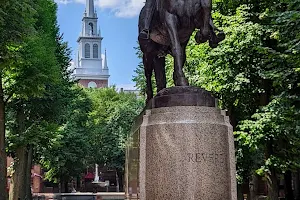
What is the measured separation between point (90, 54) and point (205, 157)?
132m

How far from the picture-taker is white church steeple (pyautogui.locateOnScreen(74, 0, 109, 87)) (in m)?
133

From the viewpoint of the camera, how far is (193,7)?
8.62 m

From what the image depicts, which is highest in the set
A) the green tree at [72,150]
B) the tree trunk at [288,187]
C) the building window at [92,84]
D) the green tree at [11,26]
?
the building window at [92,84]

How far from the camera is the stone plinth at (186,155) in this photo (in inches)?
293

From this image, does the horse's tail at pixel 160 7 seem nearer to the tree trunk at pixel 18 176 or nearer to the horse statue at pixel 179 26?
the horse statue at pixel 179 26

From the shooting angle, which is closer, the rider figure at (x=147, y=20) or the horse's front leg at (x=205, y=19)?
the horse's front leg at (x=205, y=19)

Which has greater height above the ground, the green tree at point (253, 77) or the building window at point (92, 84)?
the building window at point (92, 84)

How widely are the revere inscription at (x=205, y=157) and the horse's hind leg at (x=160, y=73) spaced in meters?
2.56

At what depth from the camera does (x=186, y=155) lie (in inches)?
295

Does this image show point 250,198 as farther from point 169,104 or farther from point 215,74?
point 169,104

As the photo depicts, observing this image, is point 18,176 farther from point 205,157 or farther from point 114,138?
point 114,138

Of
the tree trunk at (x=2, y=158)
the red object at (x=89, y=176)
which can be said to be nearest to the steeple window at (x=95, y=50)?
the red object at (x=89, y=176)

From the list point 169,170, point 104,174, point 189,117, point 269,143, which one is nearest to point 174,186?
point 169,170

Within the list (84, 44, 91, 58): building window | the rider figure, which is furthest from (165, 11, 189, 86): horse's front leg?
(84, 44, 91, 58): building window
